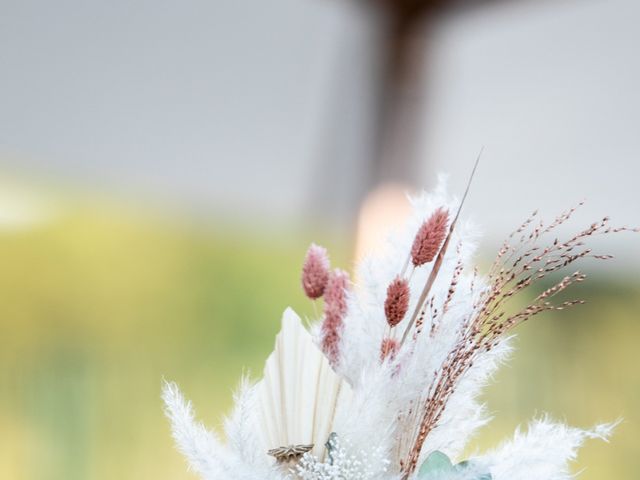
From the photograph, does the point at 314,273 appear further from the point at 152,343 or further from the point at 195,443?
the point at 152,343

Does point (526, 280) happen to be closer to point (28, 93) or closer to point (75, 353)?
point (28, 93)

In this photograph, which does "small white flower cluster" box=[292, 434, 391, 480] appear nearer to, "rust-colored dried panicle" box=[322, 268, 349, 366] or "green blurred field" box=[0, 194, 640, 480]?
"rust-colored dried panicle" box=[322, 268, 349, 366]

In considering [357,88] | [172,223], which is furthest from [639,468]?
[172,223]

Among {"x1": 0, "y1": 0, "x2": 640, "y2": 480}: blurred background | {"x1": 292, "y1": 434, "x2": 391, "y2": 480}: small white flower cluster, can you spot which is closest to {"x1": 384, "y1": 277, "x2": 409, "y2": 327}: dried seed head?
{"x1": 292, "y1": 434, "x2": 391, "y2": 480}: small white flower cluster

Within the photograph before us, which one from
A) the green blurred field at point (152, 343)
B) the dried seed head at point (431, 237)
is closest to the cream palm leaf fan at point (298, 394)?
the dried seed head at point (431, 237)

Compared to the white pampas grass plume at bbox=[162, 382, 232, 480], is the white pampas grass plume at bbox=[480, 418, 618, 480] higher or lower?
lower

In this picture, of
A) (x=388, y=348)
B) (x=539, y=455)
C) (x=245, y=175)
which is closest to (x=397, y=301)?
(x=388, y=348)

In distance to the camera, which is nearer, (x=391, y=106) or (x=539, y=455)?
(x=539, y=455)
